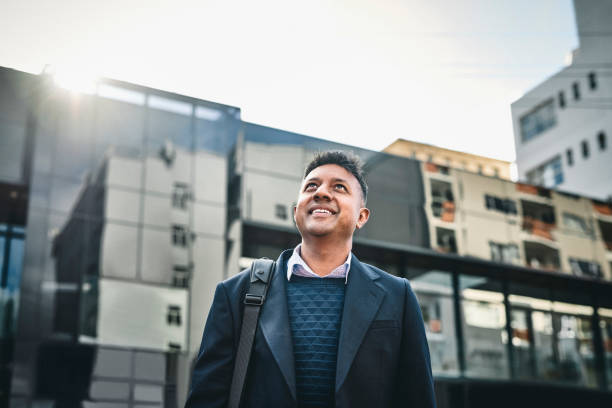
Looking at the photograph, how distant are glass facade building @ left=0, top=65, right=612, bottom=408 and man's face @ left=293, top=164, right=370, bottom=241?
14618 millimetres

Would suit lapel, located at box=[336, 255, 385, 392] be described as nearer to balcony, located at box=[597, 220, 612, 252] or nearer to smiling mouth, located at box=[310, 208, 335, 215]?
smiling mouth, located at box=[310, 208, 335, 215]

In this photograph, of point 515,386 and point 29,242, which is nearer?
point 29,242

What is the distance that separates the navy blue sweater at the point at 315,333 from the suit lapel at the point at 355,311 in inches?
2.6

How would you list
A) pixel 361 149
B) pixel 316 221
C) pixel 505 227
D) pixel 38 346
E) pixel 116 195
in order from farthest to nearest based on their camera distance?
pixel 505 227 → pixel 361 149 → pixel 116 195 → pixel 38 346 → pixel 316 221

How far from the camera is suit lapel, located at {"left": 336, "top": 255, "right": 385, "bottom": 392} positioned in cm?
286

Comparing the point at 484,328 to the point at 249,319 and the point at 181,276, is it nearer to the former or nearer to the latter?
the point at 181,276

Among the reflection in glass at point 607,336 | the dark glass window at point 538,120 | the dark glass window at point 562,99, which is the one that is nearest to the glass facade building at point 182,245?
the reflection in glass at point 607,336

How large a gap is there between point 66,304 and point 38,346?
116 centimetres

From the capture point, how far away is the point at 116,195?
1791 centimetres

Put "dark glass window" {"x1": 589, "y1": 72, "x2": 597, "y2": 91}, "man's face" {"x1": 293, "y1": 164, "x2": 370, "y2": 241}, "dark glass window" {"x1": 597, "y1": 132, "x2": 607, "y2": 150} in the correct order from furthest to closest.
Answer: "dark glass window" {"x1": 589, "y1": 72, "x2": 597, "y2": 91}, "dark glass window" {"x1": 597, "y1": 132, "x2": 607, "y2": 150}, "man's face" {"x1": 293, "y1": 164, "x2": 370, "y2": 241}

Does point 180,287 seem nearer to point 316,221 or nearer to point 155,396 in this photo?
point 155,396

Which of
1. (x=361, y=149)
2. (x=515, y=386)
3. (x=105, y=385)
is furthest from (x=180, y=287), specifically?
(x=515, y=386)

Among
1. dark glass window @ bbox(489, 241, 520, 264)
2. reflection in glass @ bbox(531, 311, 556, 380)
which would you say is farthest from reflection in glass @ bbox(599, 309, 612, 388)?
dark glass window @ bbox(489, 241, 520, 264)

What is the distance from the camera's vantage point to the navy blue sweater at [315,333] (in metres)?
2.88
